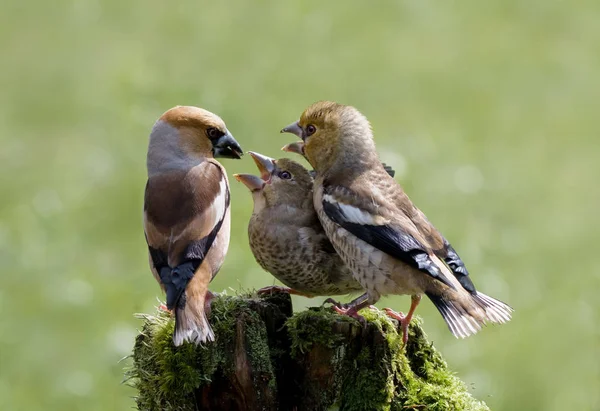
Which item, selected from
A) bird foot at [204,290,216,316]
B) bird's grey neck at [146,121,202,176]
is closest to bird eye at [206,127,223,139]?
bird's grey neck at [146,121,202,176]

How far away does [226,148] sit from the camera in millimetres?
6867

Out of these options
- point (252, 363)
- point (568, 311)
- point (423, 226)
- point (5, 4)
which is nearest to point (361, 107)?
point (568, 311)

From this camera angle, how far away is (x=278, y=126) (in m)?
11.7

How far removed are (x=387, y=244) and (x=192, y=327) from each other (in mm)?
1311

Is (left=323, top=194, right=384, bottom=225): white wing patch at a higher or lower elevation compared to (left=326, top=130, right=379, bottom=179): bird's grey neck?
lower

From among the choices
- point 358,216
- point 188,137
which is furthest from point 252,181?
point 358,216

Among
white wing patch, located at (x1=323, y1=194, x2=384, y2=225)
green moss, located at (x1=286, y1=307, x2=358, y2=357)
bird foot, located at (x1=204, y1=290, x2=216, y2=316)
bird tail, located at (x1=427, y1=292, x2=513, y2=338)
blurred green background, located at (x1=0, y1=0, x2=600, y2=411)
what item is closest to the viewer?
green moss, located at (x1=286, y1=307, x2=358, y2=357)

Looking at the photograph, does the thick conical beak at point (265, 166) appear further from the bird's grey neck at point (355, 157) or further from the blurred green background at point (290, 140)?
the blurred green background at point (290, 140)

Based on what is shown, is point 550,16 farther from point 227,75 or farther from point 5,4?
point 5,4

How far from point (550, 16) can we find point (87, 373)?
1016 centimetres

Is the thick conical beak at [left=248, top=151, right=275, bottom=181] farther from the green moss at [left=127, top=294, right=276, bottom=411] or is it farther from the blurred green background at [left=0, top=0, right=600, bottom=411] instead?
the green moss at [left=127, top=294, right=276, bottom=411]

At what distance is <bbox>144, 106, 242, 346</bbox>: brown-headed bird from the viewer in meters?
5.36

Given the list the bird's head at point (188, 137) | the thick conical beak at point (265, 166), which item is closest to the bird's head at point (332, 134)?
the thick conical beak at point (265, 166)

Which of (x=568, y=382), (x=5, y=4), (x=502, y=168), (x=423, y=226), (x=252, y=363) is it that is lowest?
(x=252, y=363)
